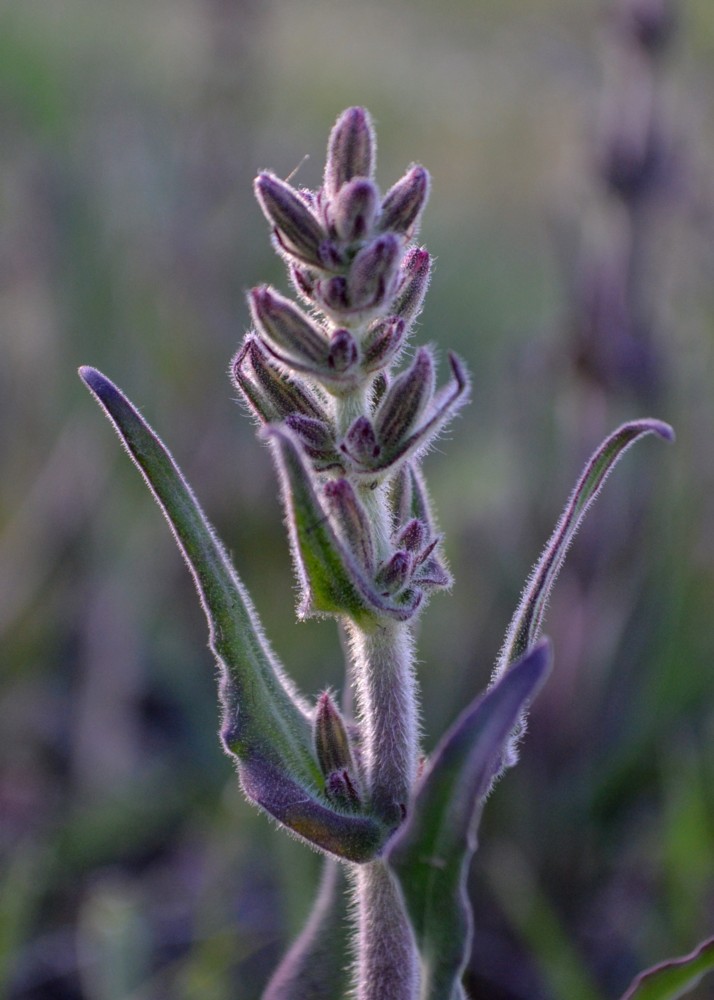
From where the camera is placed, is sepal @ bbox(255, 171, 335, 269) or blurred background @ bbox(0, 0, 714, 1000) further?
blurred background @ bbox(0, 0, 714, 1000)

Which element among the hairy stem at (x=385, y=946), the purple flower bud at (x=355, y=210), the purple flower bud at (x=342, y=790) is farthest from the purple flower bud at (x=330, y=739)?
the purple flower bud at (x=355, y=210)

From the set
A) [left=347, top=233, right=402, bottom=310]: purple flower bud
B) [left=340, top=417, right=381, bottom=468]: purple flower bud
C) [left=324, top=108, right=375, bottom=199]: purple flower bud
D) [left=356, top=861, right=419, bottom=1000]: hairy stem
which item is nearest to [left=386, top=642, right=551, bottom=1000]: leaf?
[left=356, top=861, right=419, bottom=1000]: hairy stem

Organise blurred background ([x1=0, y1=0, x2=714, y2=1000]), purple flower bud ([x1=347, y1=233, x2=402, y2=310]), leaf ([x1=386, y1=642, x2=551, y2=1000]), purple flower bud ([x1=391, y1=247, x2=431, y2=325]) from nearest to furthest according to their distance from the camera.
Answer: leaf ([x1=386, y1=642, x2=551, y2=1000]) < purple flower bud ([x1=347, y1=233, x2=402, y2=310]) < purple flower bud ([x1=391, y1=247, x2=431, y2=325]) < blurred background ([x1=0, y1=0, x2=714, y2=1000])

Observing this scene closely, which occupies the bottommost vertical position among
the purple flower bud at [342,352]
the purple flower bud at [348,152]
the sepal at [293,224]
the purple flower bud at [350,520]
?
A: the purple flower bud at [350,520]

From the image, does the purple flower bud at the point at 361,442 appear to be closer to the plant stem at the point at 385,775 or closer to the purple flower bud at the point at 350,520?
the purple flower bud at the point at 350,520

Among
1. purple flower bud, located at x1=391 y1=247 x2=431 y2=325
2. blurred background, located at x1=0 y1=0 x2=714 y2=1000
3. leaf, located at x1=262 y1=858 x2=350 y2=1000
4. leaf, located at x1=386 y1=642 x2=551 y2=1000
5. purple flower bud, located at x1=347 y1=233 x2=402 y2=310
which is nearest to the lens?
leaf, located at x1=386 y1=642 x2=551 y2=1000

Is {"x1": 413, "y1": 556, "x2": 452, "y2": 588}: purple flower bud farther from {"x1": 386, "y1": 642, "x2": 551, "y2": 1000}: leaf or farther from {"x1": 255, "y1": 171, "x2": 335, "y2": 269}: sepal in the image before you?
{"x1": 255, "y1": 171, "x2": 335, "y2": 269}: sepal
